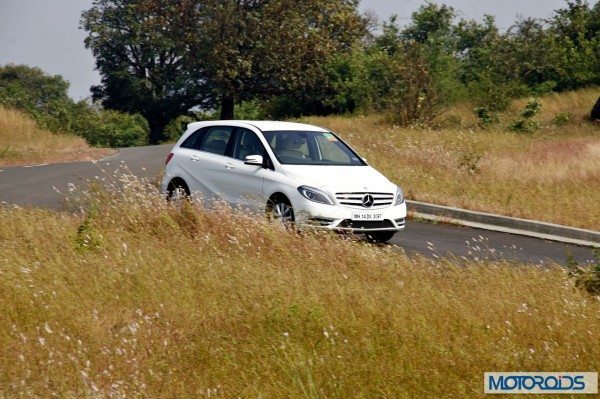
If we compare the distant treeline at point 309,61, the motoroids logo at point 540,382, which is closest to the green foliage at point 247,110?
the distant treeline at point 309,61

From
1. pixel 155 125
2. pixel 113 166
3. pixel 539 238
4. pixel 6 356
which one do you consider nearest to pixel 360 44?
pixel 155 125

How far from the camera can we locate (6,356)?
22.6 feet

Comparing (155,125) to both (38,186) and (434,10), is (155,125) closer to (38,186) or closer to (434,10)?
(434,10)

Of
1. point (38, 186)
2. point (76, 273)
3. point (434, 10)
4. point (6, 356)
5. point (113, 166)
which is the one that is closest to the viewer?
point (6, 356)

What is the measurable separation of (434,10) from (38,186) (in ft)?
115

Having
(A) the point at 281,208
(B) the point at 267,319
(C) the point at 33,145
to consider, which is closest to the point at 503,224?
(A) the point at 281,208

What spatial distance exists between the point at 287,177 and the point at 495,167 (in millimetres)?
9304

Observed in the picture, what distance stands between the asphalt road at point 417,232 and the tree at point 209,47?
22.8 meters

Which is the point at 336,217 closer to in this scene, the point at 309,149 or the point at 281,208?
the point at 281,208

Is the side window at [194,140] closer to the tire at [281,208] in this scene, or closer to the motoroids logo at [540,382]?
the tire at [281,208]

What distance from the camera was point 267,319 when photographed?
25.2 ft

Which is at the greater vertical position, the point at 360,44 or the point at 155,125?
the point at 360,44

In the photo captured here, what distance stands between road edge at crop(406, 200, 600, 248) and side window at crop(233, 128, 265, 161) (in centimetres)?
381

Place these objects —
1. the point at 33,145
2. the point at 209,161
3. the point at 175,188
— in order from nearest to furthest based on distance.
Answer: the point at 209,161
the point at 175,188
the point at 33,145
